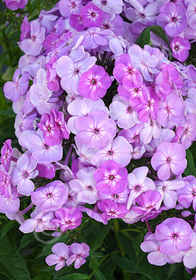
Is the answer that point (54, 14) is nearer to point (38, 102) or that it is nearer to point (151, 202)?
point (38, 102)

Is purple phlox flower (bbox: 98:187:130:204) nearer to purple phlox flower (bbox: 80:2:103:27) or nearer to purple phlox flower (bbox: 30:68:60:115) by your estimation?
purple phlox flower (bbox: 30:68:60:115)

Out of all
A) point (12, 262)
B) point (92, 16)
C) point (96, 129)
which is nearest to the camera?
point (96, 129)

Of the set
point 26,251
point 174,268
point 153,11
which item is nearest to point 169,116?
point 153,11

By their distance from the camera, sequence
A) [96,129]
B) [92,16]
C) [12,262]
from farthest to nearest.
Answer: [12,262] → [92,16] → [96,129]

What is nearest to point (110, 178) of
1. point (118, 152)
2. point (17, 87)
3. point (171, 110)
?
point (118, 152)

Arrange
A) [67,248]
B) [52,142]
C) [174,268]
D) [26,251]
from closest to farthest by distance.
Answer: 1. [52,142]
2. [67,248]
3. [174,268]
4. [26,251]

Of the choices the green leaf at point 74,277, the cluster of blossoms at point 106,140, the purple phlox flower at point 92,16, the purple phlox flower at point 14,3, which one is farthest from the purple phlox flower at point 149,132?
the purple phlox flower at point 14,3

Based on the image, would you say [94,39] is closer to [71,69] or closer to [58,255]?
[71,69]
